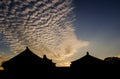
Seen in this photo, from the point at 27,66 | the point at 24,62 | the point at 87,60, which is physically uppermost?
the point at 87,60

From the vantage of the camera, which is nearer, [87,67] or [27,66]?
[27,66]

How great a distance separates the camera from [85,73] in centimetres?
2711

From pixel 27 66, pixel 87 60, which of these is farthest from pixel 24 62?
pixel 87 60

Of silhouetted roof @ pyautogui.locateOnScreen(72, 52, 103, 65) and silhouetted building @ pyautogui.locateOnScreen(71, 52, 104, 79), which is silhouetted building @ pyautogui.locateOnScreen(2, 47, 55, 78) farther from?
silhouetted roof @ pyautogui.locateOnScreen(72, 52, 103, 65)

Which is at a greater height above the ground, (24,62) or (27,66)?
(24,62)

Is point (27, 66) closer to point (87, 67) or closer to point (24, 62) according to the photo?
point (24, 62)

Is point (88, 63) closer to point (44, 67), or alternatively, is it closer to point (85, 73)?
point (85, 73)

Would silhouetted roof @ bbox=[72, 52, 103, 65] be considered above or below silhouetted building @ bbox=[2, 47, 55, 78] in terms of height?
above

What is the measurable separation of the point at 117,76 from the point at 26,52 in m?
15.4

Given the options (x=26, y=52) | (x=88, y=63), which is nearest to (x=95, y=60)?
(x=88, y=63)

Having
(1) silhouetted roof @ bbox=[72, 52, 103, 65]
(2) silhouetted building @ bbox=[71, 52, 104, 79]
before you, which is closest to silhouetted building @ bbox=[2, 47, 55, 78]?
(2) silhouetted building @ bbox=[71, 52, 104, 79]

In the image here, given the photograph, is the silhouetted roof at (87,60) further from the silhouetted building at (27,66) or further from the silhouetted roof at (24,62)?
the silhouetted roof at (24,62)

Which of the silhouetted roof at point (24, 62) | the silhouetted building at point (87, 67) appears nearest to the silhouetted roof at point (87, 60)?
the silhouetted building at point (87, 67)

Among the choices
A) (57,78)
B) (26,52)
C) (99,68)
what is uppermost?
(26,52)
